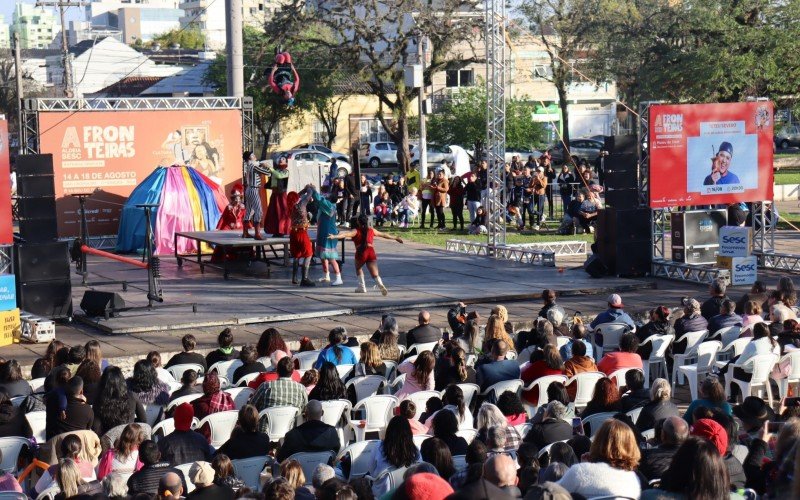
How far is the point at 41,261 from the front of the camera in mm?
15641

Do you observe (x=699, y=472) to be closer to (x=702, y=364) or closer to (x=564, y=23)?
(x=702, y=364)

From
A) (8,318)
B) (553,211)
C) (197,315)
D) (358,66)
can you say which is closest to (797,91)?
(553,211)

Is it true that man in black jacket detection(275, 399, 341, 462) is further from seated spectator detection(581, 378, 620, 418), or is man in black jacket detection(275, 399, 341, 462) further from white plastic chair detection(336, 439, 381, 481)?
seated spectator detection(581, 378, 620, 418)

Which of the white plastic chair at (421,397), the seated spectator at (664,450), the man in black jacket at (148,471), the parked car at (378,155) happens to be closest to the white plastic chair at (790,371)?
the white plastic chair at (421,397)

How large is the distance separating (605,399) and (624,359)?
177 cm

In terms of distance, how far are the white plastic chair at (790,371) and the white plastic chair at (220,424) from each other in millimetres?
5054

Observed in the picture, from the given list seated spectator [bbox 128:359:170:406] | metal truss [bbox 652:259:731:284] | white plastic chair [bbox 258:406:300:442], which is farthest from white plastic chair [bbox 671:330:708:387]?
metal truss [bbox 652:259:731:284]

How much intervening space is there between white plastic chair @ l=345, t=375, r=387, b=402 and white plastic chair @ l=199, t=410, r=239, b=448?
142cm

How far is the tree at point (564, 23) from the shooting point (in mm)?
48250

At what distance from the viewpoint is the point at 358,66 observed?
41938mm

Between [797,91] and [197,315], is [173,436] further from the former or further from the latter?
[797,91]

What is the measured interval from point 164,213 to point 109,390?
15.5 m

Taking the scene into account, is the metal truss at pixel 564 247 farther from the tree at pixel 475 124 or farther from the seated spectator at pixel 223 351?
the tree at pixel 475 124

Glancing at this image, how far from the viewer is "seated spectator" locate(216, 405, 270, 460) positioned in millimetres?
7730
